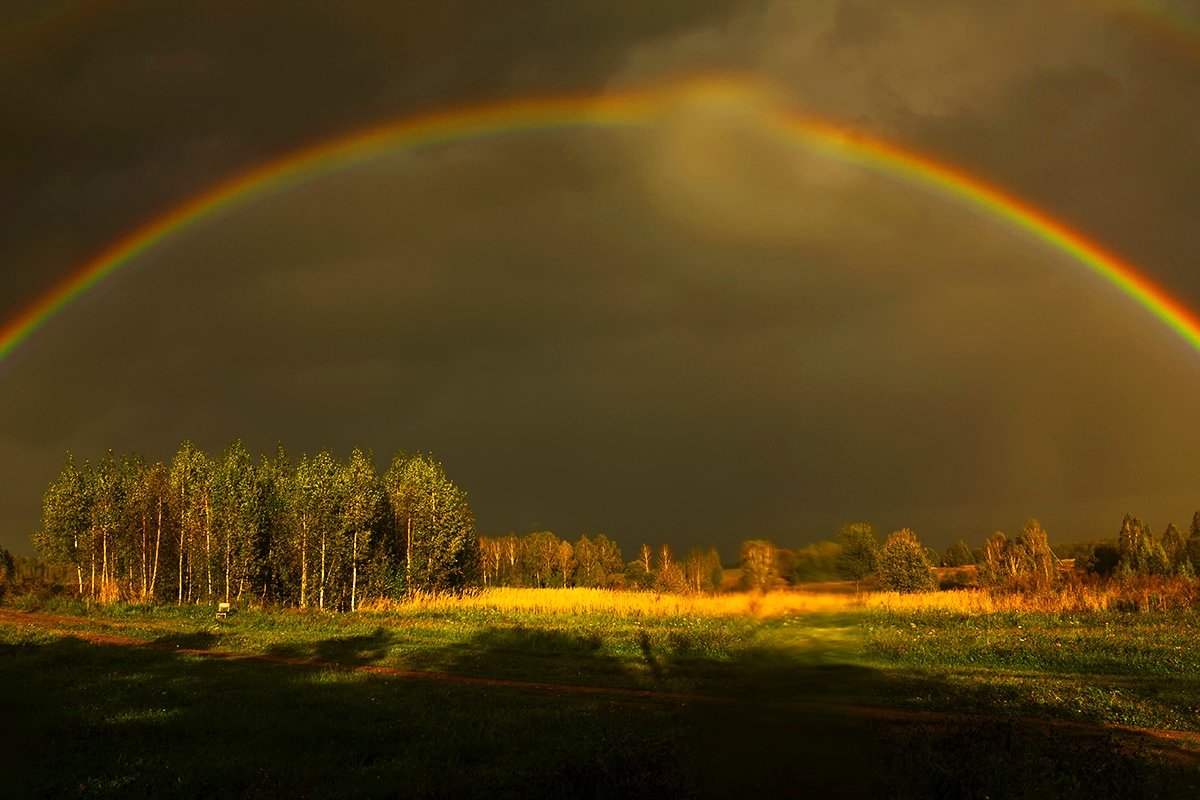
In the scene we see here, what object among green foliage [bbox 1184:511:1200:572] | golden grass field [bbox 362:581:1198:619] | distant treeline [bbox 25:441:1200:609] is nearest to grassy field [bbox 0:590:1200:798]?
golden grass field [bbox 362:581:1198:619]

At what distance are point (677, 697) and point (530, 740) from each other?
5.34 m

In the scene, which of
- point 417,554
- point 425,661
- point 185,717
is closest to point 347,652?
point 425,661

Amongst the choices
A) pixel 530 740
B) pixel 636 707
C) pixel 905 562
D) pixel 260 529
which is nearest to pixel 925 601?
pixel 636 707

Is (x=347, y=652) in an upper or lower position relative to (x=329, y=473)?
lower

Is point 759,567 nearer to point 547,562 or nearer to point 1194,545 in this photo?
point 1194,545

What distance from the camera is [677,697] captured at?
18.7 m

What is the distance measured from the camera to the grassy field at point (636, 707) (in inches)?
213

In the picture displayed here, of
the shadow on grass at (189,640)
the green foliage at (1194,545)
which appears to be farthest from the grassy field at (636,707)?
the green foliage at (1194,545)

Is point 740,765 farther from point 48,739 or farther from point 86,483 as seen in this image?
point 86,483

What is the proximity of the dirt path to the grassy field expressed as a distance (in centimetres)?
8

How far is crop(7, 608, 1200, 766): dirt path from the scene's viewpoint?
920 centimetres

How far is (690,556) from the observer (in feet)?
20.7

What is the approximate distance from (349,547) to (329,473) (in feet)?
18.5

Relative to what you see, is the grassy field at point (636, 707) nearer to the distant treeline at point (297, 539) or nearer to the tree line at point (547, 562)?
the distant treeline at point (297, 539)
